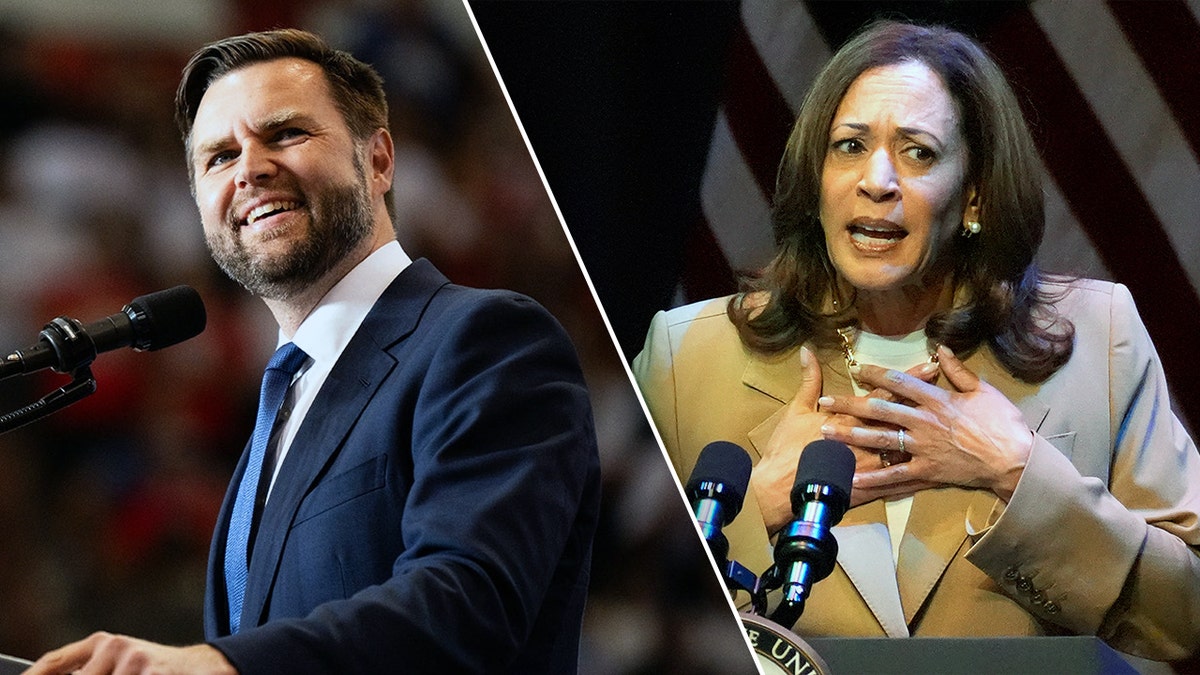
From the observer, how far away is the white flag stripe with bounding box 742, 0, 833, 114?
2152 millimetres

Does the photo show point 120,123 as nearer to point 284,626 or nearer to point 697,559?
point 697,559

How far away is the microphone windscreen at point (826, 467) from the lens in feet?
6.64

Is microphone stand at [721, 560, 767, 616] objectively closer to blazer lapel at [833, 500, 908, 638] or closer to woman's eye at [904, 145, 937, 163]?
blazer lapel at [833, 500, 908, 638]

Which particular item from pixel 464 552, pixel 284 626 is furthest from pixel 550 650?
pixel 284 626

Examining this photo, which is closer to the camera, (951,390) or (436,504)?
(436,504)

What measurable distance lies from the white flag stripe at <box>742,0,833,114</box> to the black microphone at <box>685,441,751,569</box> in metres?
0.52

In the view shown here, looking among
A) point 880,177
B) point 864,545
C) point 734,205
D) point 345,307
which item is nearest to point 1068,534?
point 864,545

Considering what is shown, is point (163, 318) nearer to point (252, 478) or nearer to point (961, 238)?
point (252, 478)

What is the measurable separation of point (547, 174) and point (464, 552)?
123 centimetres

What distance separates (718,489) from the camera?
6.98ft

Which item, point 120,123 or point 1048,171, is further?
point 120,123

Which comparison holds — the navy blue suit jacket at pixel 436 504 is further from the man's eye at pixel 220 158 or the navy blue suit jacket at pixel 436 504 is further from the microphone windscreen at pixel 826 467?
the microphone windscreen at pixel 826 467

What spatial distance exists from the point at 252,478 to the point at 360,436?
0.70ft

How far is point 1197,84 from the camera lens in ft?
6.70
